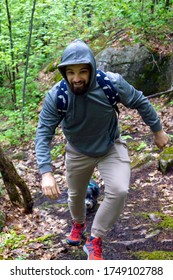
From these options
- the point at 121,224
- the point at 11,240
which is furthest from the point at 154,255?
the point at 11,240

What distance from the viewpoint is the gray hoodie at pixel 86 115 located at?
329 cm

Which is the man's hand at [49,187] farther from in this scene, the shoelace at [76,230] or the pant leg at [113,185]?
the shoelace at [76,230]

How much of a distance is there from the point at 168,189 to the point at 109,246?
2.05 metres

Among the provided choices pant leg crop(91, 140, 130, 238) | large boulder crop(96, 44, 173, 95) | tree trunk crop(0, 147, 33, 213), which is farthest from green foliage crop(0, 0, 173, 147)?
pant leg crop(91, 140, 130, 238)

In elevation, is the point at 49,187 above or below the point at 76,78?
below

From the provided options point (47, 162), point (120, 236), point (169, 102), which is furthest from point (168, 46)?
point (47, 162)

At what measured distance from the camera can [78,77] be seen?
128 inches

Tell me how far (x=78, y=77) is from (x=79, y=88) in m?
0.10

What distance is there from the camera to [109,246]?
14.4ft

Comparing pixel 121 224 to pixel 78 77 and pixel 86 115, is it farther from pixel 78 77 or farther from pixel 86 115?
pixel 78 77

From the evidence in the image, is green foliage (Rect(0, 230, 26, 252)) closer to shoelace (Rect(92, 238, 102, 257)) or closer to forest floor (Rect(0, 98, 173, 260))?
forest floor (Rect(0, 98, 173, 260))

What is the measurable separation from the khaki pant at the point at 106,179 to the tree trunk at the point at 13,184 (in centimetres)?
207

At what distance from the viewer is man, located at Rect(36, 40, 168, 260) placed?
3287 millimetres
